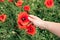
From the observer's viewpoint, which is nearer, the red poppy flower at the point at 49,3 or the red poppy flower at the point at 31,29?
the red poppy flower at the point at 31,29

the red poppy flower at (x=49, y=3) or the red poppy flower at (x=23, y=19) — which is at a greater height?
the red poppy flower at (x=49, y=3)

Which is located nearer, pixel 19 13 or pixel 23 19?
pixel 23 19

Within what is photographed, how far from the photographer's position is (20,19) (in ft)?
9.42

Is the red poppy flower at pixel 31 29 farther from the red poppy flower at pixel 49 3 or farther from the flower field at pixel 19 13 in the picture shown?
the red poppy flower at pixel 49 3

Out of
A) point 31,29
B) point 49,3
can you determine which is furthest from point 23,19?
point 49,3

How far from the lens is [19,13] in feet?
10.2

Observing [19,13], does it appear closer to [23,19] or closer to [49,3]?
[23,19]

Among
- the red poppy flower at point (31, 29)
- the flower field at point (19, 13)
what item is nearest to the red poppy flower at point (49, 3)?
the flower field at point (19, 13)

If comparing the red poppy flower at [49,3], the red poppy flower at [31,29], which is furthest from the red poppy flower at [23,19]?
the red poppy flower at [49,3]

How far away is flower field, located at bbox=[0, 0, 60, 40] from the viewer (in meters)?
3.13

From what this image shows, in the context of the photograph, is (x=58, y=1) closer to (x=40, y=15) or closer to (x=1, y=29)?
(x=40, y=15)

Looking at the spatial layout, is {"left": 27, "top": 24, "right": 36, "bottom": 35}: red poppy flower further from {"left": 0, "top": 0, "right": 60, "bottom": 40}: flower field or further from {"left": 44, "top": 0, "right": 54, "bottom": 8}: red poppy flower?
{"left": 44, "top": 0, "right": 54, "bottom": 8}: red poppy flower

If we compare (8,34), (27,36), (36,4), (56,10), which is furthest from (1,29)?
(56,10)

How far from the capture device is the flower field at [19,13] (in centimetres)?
313
